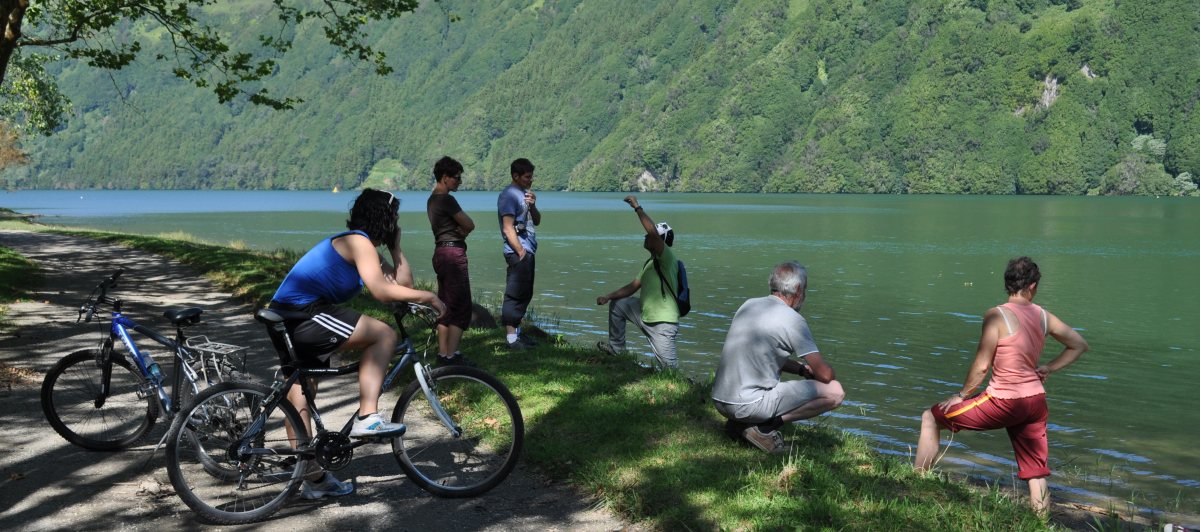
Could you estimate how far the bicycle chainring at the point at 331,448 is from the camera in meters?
6.68

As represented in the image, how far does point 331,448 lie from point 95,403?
9.46 feet

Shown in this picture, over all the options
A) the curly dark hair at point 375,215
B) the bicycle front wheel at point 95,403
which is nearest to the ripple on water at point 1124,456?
the curly dark hair at point 375,215

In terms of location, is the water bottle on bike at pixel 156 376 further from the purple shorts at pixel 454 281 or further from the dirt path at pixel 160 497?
the purple shorts at pixel 454 281

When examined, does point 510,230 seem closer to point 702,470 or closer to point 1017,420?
point 702,470

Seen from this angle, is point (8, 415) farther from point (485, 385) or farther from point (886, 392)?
point (886, 392)

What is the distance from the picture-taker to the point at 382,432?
6691 mm

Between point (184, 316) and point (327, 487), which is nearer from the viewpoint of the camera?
point (327, 487)

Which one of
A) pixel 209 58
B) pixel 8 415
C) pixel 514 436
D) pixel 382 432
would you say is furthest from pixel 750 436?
pixel 209 58

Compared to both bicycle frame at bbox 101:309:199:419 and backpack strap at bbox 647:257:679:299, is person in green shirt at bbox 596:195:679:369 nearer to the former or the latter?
backpack strap at bbox 647:257:679:299

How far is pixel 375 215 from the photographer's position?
6.55 m

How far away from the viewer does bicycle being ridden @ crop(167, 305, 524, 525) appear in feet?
21.2

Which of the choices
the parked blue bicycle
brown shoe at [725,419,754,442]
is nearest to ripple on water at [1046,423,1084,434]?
brown shoe at [725,419,754,442]

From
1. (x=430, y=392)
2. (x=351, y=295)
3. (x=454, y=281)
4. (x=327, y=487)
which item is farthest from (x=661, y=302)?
(x=351, y=295)

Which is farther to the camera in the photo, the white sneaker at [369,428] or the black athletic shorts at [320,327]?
the white sneaker at [369,428]
